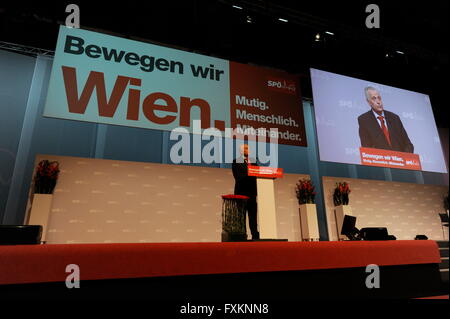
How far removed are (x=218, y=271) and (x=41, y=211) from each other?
340 centimetres

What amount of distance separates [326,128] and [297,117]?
1.28ft

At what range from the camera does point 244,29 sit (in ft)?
14.5

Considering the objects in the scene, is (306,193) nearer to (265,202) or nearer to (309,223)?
(309,223)

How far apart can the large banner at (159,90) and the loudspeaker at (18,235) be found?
5.09 ft

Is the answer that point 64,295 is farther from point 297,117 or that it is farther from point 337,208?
point 337,208

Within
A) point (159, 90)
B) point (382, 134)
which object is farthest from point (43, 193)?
point (382, 134)

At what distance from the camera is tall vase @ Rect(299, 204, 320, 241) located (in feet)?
17.0

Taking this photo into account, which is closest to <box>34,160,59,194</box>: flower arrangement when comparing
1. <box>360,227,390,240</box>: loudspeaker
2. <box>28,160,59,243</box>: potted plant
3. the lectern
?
<box>28,160,59,243</box>: potted plant

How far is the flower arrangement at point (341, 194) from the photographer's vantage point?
18.5 ft

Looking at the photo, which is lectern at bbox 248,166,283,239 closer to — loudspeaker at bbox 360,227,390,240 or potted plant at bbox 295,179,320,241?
loudspeaker at bbox 360,227,390,240

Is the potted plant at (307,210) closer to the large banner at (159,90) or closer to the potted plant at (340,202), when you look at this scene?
the potted plant at (340,202)

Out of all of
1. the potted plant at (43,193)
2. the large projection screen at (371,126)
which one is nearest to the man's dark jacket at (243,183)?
the large projection screen at (371,126)

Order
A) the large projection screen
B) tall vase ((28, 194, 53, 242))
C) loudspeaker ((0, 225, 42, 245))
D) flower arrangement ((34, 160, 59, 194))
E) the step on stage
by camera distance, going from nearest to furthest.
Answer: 1. the step on stage
2. loudspeaker ((0, 225, 42, 245))
3. the large projection screen
4. tall vase ((28, 194, 53, 242))
5. flower arrangement ((34, 160, 59, 194))
